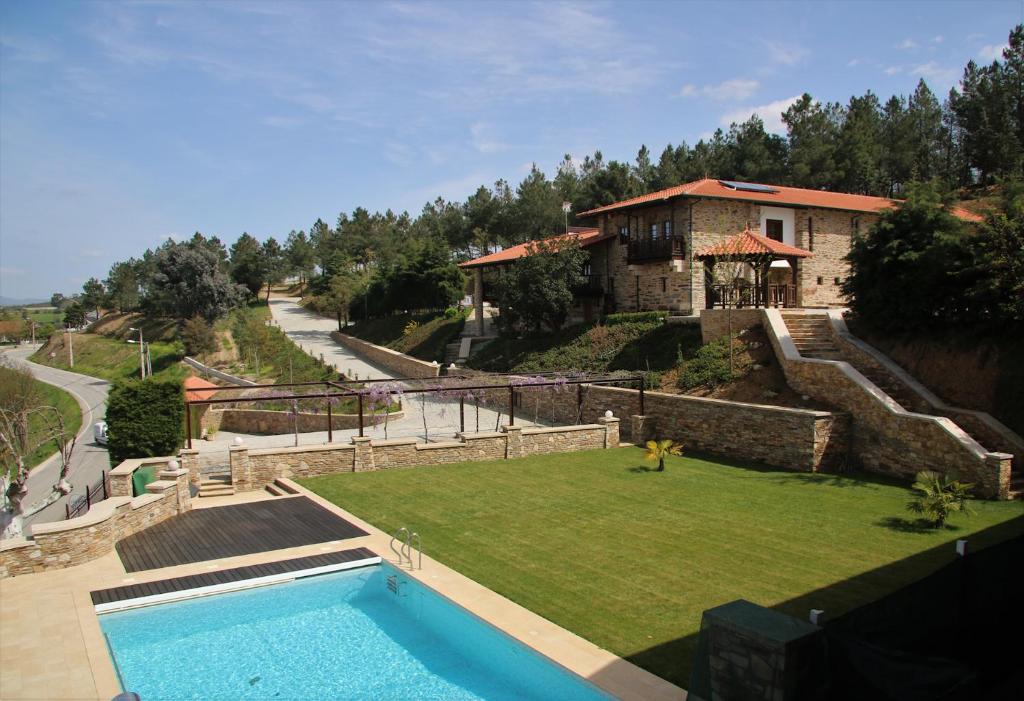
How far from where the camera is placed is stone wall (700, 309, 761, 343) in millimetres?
23812

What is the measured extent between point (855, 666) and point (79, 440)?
45671mm

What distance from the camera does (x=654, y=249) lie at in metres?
31.5

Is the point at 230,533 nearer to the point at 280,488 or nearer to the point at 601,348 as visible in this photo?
the point at 280,488

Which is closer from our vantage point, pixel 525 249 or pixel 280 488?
pixel 280 488

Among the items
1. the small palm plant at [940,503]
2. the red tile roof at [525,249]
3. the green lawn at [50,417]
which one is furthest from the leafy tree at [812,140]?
the green lawn at [50,417]

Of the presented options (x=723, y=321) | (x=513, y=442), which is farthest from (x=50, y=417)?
(x=723, y=321)

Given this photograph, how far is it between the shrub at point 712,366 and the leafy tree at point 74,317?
3980 inches

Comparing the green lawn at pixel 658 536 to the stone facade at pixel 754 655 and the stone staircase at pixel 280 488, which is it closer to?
the stone staircase at pixel 280 488

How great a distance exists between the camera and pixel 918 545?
11.5 meters

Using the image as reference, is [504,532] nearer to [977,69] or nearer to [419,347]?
[419,347]

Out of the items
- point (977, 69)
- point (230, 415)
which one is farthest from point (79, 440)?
point (977, 69)

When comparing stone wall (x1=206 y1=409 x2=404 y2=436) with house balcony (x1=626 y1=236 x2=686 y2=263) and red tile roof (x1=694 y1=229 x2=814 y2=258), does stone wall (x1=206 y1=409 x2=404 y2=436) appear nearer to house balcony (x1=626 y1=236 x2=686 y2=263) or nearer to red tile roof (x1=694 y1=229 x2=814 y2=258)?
house balcony (x1=626 y1=236 x2=686 y2=263)

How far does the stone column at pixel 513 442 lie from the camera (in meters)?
20.4

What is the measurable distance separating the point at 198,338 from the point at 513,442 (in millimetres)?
43872
